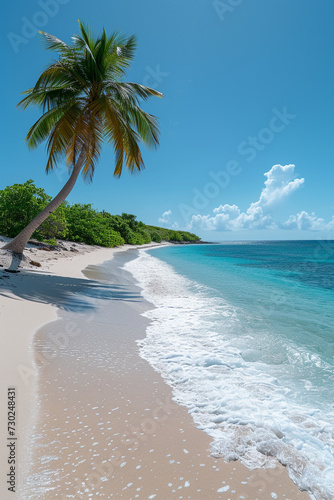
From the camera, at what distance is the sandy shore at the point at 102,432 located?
5.71 ft

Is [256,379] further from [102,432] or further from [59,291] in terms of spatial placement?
[59,291]

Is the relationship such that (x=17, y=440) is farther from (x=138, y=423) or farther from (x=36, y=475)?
(x=138, y=423)

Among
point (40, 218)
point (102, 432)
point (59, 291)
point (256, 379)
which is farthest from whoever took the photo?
point (40, 218)

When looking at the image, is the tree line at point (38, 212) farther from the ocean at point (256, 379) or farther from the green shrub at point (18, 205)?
the ocean at point (256, 379)

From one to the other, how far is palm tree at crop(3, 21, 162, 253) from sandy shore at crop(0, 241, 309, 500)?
9672 millimetres

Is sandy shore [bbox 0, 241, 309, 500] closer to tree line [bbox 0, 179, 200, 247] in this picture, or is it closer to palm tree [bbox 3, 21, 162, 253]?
palm tree [bbox 3, 21, 162, 253]

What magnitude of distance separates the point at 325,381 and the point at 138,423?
288 cm

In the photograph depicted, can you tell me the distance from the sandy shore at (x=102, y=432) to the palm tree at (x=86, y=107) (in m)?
9.67

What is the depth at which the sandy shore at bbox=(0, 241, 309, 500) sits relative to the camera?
174cm

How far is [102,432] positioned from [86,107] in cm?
1327

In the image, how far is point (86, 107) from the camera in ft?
39.2

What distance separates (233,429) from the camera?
8.01 feet

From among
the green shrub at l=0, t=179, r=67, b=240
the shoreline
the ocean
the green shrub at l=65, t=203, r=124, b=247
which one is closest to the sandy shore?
the shoreline

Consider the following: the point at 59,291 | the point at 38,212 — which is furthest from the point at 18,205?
the point at 59,291
